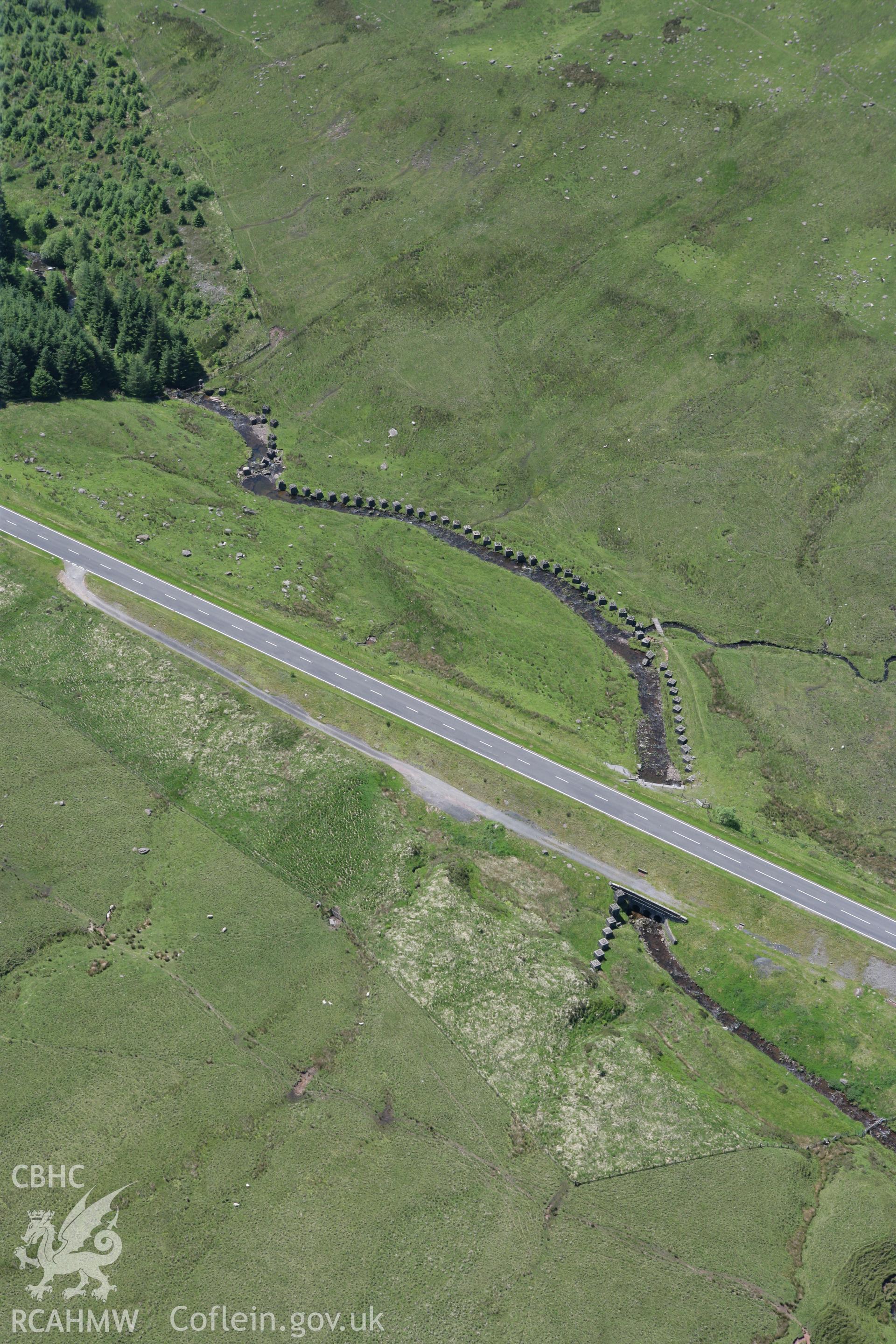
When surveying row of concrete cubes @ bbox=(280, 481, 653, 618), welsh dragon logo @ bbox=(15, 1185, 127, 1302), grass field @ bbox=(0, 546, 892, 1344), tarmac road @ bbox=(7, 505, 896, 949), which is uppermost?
row of concrete cubes @ bbox=(280, 481, 653, 618)

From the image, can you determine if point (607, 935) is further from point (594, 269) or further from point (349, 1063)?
point (594, 269)

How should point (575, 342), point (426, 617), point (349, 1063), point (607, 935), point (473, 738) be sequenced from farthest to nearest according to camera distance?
point (575, 342), point (426, 617), point (473, 738), point (607, 935), point (349, 1063)

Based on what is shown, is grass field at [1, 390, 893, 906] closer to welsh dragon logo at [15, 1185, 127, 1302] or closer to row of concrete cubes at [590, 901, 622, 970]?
row of concrete cubes at [590, 901, 622, 970]

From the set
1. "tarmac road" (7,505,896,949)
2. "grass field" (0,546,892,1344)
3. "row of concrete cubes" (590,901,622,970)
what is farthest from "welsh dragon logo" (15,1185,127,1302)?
"tarmac road" (7,505,896,949)

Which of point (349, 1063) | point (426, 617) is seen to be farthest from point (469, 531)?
point (349, 1063)

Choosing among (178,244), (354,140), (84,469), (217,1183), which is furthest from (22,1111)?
(354,140)

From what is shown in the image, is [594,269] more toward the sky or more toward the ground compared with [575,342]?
more toward the sky

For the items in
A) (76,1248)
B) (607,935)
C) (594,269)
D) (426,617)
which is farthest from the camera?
(594,269)
